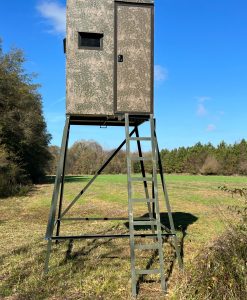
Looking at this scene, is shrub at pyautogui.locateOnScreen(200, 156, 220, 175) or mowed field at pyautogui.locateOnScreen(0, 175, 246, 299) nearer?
mowed field at pyautogui.locateOnScreen(0, 175, 246, 299)

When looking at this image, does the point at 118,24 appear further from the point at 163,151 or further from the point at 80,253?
the point at 163,151

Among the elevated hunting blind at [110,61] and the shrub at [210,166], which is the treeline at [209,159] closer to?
the shrub at [210,166]

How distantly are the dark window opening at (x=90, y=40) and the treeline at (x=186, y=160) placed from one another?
7787 centimetres

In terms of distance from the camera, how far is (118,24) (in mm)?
9641

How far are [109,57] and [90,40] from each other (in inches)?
25.7

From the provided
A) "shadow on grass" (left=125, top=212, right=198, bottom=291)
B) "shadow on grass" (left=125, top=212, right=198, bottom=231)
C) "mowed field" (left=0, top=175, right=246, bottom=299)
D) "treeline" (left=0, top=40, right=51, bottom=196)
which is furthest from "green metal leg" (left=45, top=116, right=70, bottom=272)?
"treeline" (left=0, top=40, right=51, bottom=196)

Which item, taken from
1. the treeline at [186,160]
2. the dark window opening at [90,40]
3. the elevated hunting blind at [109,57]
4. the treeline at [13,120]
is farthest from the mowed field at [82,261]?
the treeline at [186,160]

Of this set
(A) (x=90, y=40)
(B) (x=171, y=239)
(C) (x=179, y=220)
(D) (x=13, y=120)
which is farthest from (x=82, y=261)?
(D) (x=13, y=120)

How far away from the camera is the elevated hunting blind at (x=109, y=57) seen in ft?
31.2

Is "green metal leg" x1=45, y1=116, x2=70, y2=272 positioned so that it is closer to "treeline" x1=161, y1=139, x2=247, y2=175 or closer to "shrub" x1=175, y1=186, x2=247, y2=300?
"shrub" x1=175, y1=186, x2=247, y2=300

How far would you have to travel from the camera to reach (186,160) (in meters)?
101

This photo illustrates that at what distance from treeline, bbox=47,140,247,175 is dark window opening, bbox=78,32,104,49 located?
7787cm

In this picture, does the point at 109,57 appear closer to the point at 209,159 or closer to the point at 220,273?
the point at 220,273

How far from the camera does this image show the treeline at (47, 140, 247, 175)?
302ft
